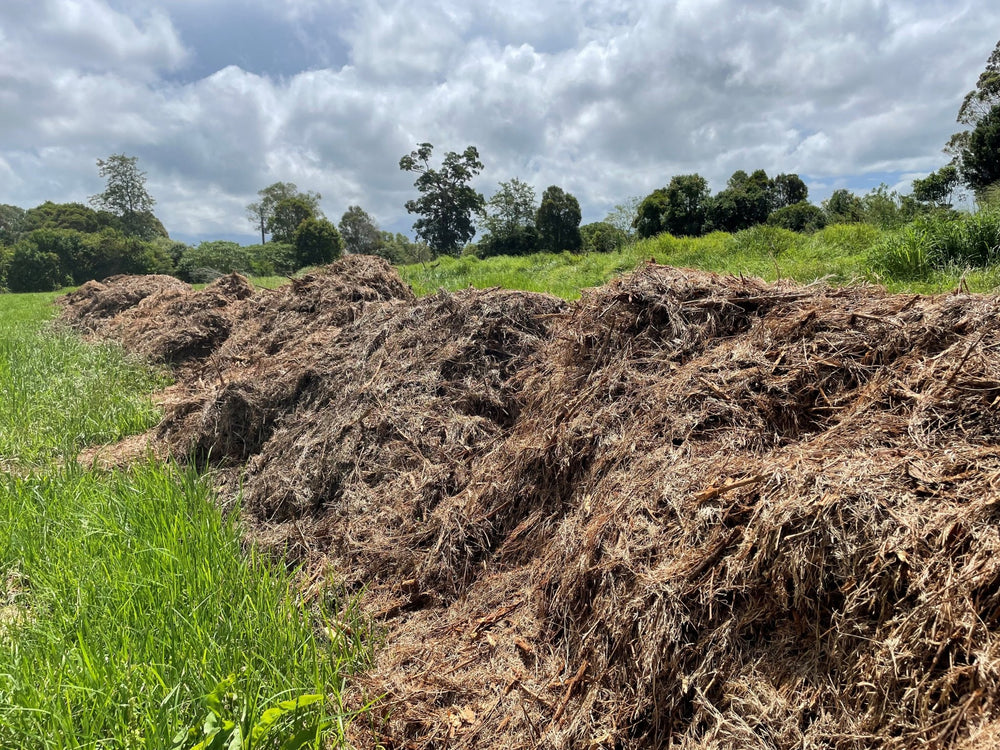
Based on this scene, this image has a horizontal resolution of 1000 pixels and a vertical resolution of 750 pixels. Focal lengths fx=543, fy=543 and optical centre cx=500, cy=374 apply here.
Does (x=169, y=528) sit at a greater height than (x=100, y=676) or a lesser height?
greater

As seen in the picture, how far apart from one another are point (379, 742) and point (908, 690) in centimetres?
186

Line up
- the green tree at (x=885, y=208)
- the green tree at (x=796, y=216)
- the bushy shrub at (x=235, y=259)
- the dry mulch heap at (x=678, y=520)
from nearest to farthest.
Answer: the dry mulch heap at (x=678, y=520) < the green tree at (x=885, y=208) < the green tree at (x=796, y=216) < the bushy shrub at (x=235, y=259)

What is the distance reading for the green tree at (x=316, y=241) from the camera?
42312mm

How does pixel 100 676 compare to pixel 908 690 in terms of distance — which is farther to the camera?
Result: pixel 100 676

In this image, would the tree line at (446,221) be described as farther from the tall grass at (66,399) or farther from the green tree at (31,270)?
the tall grass at (66,399)

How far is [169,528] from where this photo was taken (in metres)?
3.09

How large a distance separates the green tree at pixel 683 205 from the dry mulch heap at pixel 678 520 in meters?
30.6

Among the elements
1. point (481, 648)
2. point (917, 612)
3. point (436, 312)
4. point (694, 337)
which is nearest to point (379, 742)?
point (481, 648)

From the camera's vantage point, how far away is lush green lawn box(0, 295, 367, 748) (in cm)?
187

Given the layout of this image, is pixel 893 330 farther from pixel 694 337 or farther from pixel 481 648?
pixel 481 648

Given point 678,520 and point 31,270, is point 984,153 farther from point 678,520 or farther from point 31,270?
point 31,270

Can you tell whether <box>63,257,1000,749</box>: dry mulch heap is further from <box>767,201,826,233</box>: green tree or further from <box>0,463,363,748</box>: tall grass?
<box>767,201,826,233</box>: green tree

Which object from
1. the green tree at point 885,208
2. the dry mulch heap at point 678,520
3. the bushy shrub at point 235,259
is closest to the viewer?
the dry mulch heap at point 678,520

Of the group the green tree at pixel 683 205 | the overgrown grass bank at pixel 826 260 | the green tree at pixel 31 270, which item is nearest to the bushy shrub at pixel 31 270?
the green tree at pixel 31 270
